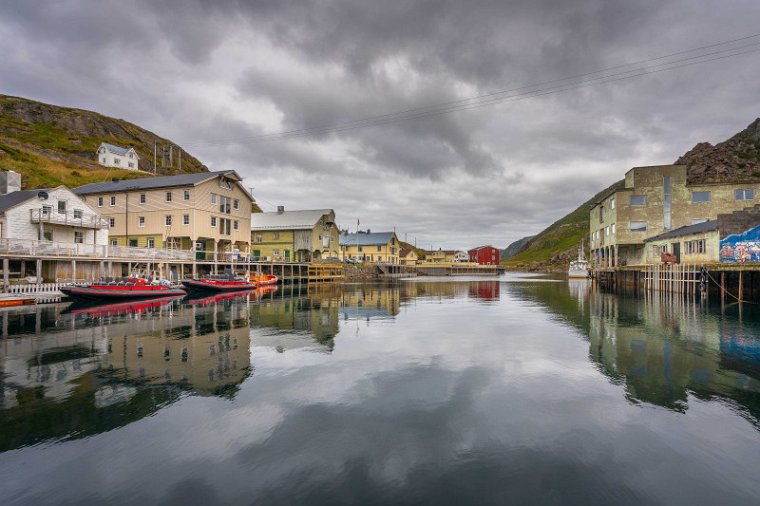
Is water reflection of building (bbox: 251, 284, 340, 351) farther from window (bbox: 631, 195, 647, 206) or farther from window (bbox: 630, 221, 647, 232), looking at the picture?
window (bbox: 631, 195, 647, 206)

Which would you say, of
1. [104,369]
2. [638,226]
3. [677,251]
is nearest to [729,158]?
[638,226]

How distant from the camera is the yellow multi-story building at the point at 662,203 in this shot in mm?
52469

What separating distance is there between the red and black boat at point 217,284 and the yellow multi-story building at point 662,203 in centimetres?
5151

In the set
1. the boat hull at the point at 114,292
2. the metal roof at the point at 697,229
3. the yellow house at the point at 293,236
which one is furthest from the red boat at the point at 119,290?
the metal roof at the point at 697,229

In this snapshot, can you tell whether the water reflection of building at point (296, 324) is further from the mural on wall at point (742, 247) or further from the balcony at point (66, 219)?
the mural on wall at point (742, 247)

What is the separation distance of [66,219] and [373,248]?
7613 centimetres

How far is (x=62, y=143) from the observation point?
408 ft

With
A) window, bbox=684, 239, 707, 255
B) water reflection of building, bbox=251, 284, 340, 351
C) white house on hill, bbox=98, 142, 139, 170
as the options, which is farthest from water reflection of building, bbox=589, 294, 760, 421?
white house on hill, bbox=98, 142, 139, 170

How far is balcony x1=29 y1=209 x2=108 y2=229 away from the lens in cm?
3956

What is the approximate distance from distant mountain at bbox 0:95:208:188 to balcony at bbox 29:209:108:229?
50560 millimetres

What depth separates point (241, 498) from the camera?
6395 millimetres

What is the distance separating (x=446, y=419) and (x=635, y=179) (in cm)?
5917

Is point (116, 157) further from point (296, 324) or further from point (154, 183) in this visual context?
point (296, 324)

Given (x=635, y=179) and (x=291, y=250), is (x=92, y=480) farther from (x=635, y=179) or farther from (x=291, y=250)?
(x=291, y=250)
